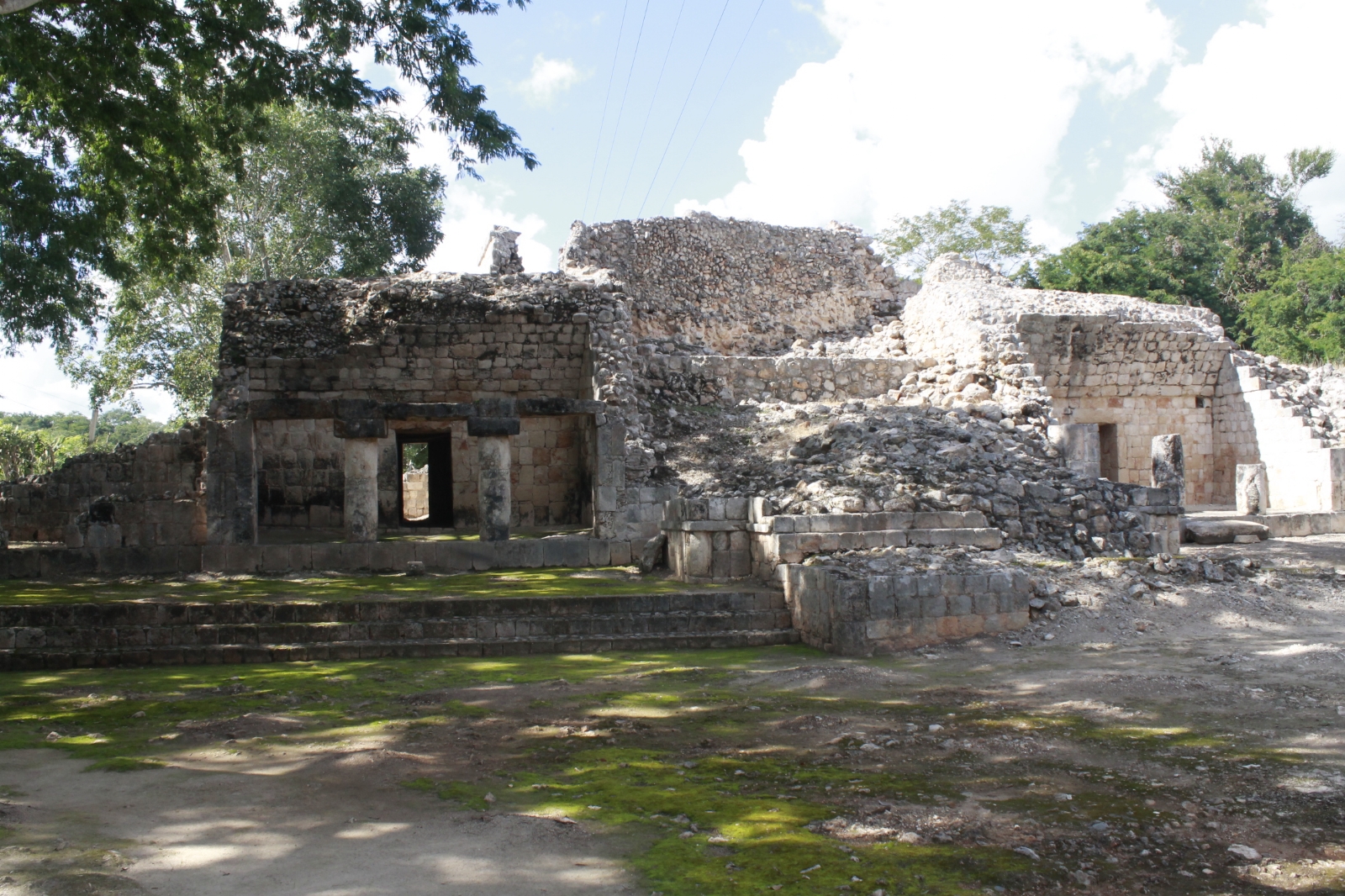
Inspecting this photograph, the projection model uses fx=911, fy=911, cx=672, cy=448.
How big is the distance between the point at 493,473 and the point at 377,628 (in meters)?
4.47

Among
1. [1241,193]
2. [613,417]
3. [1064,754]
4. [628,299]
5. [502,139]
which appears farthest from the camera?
[1241,193]

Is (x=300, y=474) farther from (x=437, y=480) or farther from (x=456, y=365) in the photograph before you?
(x=456, y=365)

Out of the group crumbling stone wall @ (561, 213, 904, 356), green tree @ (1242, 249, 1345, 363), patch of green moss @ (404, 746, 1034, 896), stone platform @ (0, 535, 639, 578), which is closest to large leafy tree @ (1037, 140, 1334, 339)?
green tree @ (1242, 249, 1345, 363)

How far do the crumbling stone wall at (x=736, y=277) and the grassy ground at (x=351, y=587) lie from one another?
12.3 m

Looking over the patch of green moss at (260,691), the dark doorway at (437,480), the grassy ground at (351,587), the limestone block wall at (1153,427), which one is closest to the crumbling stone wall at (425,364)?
the dark doorway at (437,480)

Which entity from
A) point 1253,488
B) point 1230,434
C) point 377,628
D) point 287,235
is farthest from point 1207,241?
point 377,628

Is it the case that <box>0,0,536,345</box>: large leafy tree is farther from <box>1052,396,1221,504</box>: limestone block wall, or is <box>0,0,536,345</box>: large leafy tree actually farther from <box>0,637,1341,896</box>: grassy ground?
<box>1052,396,1221,504</box>: limestone block wall

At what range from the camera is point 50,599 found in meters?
9.30

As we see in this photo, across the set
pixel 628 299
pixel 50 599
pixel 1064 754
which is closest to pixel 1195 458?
pixel 628 299

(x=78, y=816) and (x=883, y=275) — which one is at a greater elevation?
(x=883, y=275)

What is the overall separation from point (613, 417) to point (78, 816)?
33.6 ft

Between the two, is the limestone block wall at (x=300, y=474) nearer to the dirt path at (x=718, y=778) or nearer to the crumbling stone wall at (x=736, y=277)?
the dirt path at (x=718, y=778)

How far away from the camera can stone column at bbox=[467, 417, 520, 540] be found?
41.0 feet

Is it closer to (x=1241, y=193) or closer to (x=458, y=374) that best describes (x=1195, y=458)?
(x=458, y=374)
